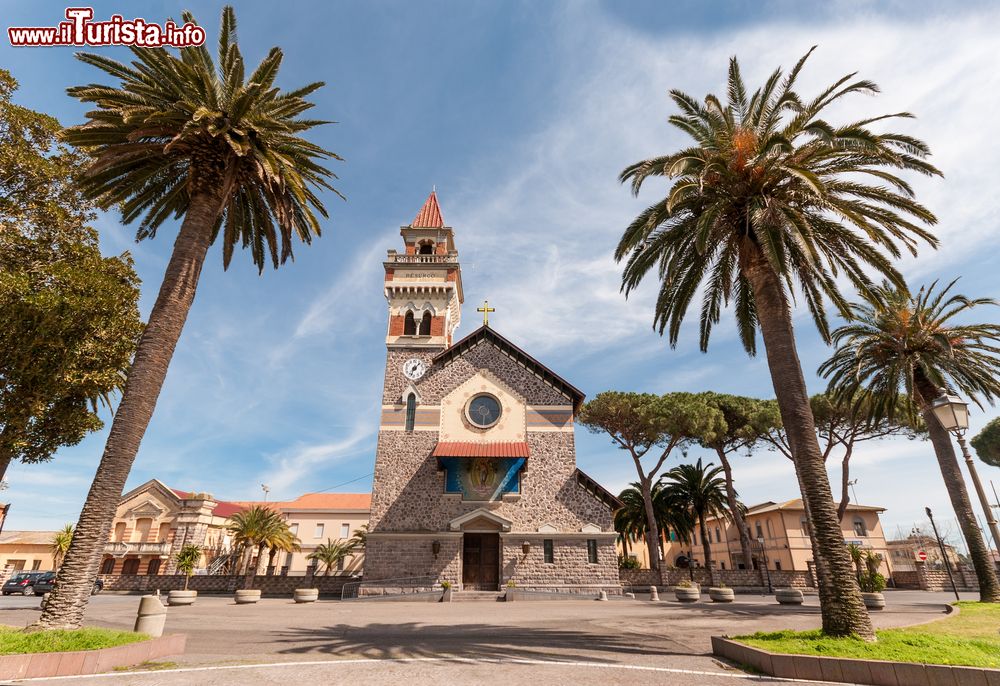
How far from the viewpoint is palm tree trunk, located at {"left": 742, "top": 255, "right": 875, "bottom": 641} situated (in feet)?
31.4

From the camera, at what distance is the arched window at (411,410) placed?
1170 inches

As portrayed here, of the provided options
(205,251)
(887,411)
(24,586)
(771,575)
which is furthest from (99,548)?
(771,575)

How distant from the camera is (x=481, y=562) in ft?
88.9

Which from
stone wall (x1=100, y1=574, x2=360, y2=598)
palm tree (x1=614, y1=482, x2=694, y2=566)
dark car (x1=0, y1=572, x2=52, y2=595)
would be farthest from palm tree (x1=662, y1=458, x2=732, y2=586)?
dark car (x1=0, y1=572, x2=52, y2=595)

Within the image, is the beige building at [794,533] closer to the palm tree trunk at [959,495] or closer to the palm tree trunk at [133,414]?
the palm tree trunk at [959,495]

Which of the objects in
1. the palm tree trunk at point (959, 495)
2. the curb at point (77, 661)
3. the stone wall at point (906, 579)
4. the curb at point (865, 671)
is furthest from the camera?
the stone wall at point (906, 579)

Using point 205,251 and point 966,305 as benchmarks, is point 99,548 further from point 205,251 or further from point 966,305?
point 966,305

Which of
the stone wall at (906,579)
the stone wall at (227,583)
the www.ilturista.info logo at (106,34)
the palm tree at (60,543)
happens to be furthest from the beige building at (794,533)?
the palm tree at (60,543)

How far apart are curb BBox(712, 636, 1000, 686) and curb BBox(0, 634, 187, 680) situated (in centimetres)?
1088

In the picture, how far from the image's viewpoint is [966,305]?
20078 mm

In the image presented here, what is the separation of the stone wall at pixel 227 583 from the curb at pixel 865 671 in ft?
88.2

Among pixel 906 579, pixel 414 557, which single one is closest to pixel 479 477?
pixel 414 557

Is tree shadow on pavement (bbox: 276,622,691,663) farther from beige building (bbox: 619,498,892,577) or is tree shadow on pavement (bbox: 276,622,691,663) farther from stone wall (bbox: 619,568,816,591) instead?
beige building (bbox: 619,498,892,577)

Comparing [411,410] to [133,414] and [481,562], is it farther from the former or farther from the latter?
[133,414]
